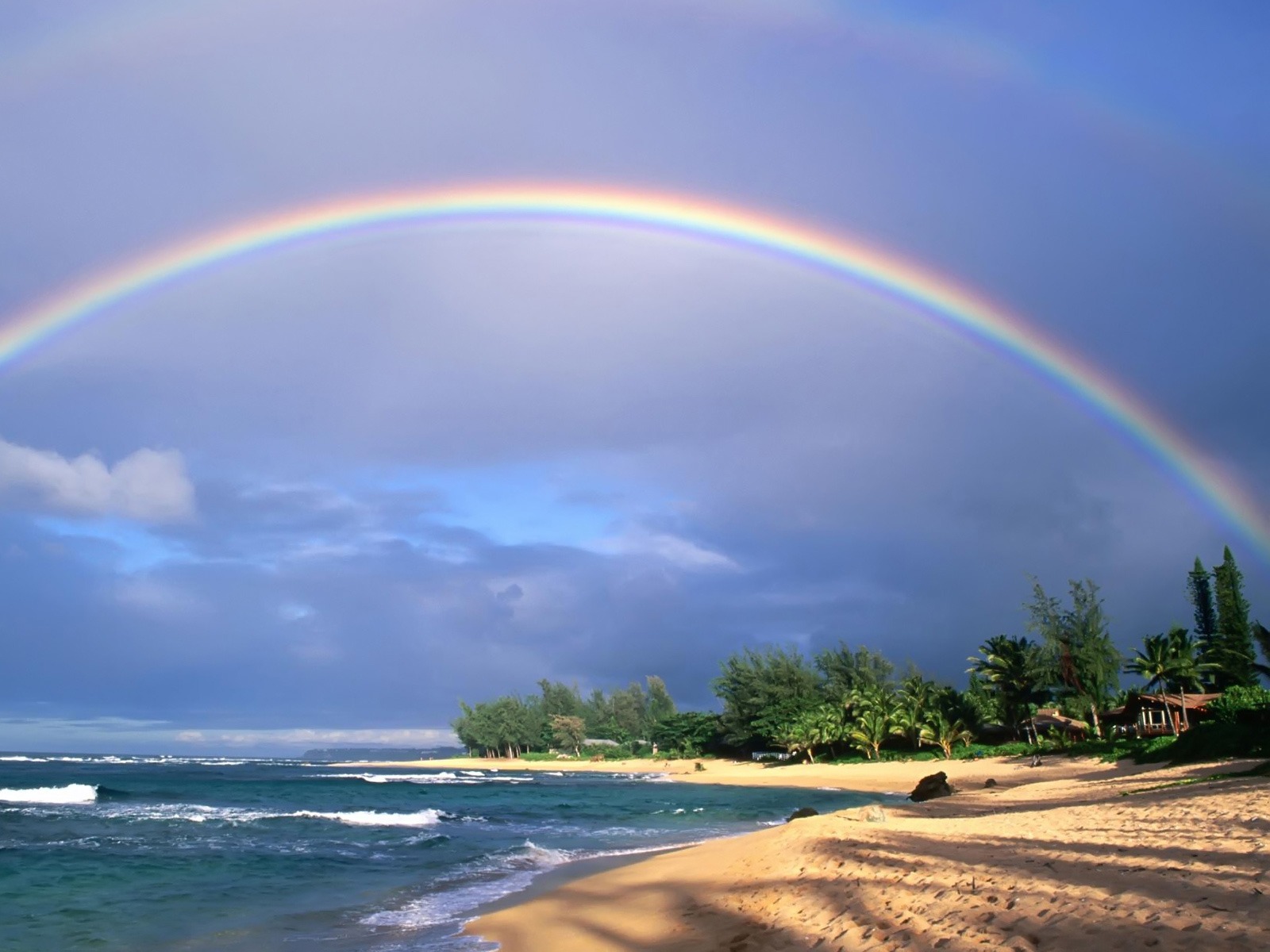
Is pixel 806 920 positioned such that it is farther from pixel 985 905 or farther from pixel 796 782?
pixel 796 782

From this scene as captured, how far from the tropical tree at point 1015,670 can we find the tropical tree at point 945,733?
5673mm

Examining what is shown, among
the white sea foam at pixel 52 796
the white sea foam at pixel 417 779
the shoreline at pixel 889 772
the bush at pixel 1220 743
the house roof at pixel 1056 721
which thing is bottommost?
the white sea foam at pixel 417 779

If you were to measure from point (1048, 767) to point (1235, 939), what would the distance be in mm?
41653

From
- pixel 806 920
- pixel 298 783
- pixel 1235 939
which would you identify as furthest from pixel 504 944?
pixel 298 783

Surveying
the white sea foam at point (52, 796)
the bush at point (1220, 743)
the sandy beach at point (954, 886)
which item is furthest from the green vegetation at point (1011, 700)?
the white sea foam at point (52, 796)

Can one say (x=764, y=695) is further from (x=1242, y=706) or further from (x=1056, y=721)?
(x=1242, y=706)

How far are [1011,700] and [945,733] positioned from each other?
20.1 ft

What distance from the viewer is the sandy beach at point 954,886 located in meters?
7.80

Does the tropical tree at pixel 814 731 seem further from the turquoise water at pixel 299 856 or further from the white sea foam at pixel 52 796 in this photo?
the white sea foam at pixel 52 796

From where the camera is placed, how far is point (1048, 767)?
43562 millimetres

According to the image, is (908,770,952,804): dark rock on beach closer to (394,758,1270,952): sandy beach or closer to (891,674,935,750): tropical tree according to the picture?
(394,758,1270,952): sandy beach

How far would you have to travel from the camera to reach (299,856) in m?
26.4

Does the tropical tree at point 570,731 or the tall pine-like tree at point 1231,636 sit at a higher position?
the tall pine-like tree at point 1231,636

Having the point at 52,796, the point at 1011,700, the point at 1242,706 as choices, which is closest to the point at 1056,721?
the point at 1011,700
